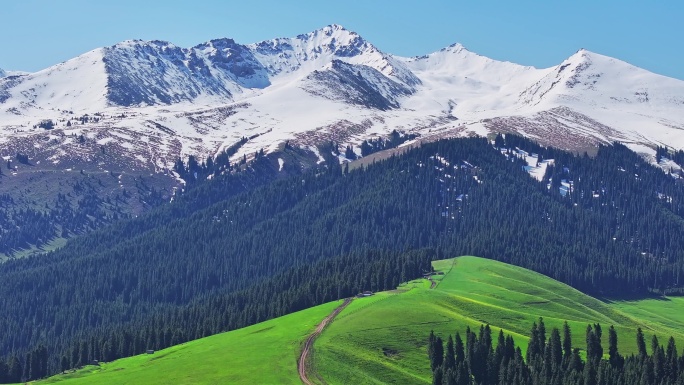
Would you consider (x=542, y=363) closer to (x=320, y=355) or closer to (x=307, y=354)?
(x=320, y=355)

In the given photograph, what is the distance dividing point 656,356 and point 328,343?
62520mm

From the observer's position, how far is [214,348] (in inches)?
7318

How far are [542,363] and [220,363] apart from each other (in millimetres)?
61791

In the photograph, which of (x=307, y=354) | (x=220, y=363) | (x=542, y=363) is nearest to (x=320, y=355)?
(x=307, y=354)

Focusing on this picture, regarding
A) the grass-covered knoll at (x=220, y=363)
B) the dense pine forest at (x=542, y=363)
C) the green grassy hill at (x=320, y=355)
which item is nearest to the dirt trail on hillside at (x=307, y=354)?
the grass-covered knoll at (x=220, y=363)

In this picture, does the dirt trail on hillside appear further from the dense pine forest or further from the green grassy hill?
the dense pine forest

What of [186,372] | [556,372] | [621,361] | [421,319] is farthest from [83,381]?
[621,361]

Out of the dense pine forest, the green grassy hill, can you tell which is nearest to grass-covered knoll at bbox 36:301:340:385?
the green grassy hill

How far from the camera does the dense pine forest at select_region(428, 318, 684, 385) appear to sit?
15825 centimetres

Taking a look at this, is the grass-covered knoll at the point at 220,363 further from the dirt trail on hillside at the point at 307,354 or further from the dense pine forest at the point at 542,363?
the dense pine forest at the point at 542,363

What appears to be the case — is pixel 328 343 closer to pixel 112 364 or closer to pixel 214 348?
pixel 214 348

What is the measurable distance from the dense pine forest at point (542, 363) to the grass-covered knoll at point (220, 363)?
2861 cm

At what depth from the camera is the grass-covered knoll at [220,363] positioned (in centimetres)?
16012

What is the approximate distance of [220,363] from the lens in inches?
6668
